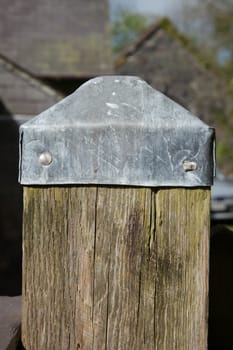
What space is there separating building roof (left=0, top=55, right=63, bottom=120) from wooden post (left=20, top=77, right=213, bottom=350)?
8399mm

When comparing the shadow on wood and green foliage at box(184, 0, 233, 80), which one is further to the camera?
green foliage at box(184, 0, 233, 80)

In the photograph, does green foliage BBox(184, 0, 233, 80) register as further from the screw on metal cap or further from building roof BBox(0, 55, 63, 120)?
the screw on metal cap

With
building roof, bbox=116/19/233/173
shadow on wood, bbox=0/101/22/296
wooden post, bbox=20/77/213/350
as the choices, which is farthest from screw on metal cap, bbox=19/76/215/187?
building roof, bbox=116/19/233/173

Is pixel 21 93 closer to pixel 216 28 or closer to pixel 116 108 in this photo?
pixel 116 108

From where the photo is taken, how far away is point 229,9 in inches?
817

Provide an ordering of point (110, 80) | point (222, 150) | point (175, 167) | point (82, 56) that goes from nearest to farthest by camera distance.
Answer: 1. point (175, 167)
2. point (110, 80)
3. point (82, 56)
4. point (222, 150)

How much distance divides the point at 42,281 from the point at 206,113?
1938cm

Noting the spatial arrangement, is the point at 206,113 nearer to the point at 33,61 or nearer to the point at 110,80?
the point at 33,61

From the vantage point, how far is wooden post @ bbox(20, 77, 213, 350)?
1.33m

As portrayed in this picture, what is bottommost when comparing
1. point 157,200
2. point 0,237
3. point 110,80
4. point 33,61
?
point 0,237

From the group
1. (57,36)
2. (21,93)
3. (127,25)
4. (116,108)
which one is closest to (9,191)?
(21,93)

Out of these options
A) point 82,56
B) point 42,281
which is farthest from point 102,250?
point 82,56

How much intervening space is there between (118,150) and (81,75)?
9852mm

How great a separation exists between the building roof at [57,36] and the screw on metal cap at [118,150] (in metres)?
9.74
